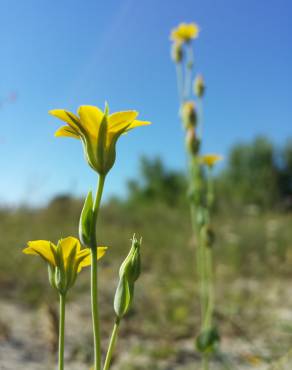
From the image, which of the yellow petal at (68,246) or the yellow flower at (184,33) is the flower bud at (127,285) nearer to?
the yellow petal at (68,246)

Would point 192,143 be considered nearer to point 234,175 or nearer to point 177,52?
point 177,52

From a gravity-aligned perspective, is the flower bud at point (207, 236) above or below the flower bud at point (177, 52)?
below

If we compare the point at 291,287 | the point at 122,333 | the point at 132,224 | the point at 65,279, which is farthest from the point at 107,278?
the point at 132,224

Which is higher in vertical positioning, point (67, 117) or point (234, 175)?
point (234, 175)

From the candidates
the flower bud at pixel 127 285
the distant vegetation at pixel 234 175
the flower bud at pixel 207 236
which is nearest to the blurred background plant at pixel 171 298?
the flower bud at pixel 207 236

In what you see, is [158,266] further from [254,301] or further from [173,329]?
[173,329]

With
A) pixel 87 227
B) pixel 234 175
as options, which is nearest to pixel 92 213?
pixel 87 227
